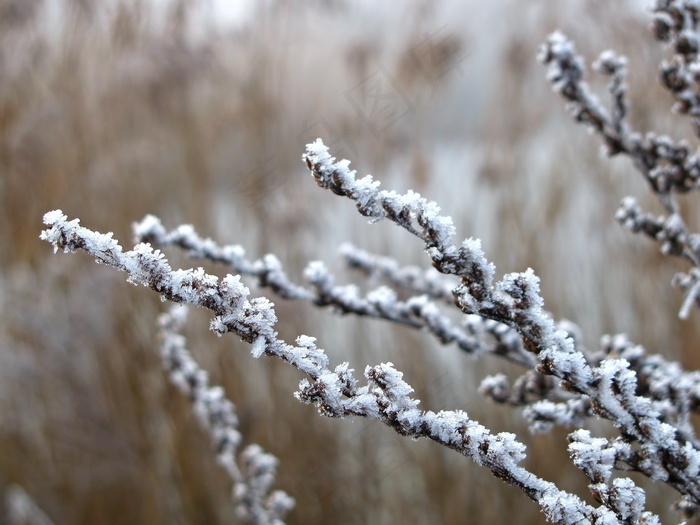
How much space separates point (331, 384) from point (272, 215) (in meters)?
1.59

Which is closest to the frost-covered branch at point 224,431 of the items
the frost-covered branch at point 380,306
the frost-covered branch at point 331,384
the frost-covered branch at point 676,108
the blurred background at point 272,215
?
the frost-covered branch at point 380,306

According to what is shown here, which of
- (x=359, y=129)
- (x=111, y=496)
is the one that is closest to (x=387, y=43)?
(x=359, y=129)

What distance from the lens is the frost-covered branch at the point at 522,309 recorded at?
0.44m

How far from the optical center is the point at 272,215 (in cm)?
199

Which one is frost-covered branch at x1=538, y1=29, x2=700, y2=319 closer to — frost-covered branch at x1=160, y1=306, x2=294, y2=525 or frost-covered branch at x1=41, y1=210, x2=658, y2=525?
frost-covered branch at x1=41, y1=210, x2=658, y2=525

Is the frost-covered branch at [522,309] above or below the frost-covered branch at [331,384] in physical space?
above

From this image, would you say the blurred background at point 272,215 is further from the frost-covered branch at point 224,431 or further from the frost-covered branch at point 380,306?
the frost-covered branch at point 380,306

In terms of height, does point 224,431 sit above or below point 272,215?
below

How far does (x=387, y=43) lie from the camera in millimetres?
2229

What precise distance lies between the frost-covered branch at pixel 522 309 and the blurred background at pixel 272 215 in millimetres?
1322

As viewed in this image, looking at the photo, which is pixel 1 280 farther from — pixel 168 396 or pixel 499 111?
pixel 499 111

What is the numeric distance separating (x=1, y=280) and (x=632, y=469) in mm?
1910

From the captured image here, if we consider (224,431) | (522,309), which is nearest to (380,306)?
(522,309)

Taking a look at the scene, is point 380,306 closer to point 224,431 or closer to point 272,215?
point 224,431
